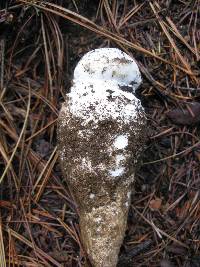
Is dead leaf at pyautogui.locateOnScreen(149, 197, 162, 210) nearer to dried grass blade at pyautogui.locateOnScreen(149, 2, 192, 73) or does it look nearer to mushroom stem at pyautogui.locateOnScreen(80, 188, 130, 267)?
mushroom stem at pyautogui.locateOnScreen(80, 188, 130, 267)

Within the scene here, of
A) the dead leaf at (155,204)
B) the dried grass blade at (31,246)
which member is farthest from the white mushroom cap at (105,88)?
the dried grass blade at (31,246)

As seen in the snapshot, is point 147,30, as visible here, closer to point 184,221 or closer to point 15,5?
point 15,5

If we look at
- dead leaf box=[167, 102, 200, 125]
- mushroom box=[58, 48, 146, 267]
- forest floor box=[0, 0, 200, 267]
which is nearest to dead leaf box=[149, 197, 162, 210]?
forest floor box=[0, 0, 200, 267]

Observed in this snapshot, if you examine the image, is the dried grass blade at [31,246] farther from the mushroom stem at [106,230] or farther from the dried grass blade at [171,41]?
the dried grass blade at [171,41]

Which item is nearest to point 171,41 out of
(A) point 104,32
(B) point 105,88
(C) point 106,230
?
(A) point 104,32

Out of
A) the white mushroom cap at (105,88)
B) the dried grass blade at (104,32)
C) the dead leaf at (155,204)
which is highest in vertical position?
the dried grass blade at (104,32)
